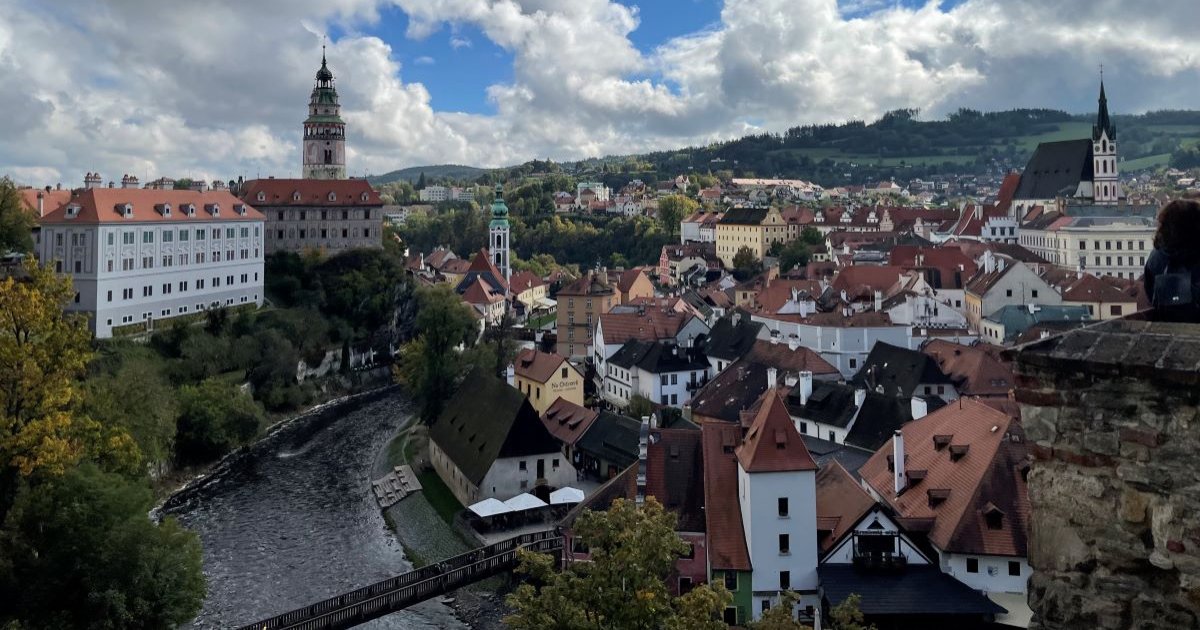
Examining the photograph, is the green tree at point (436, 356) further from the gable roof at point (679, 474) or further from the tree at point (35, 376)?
the tree at point (35, 376)

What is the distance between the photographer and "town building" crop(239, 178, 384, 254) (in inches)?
2662

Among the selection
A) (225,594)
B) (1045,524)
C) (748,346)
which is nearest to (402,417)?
(748,346)

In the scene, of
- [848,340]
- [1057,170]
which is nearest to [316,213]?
[848,340]

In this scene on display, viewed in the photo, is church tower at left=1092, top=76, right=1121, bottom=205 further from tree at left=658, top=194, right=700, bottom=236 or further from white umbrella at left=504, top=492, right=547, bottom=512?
white umbrella at left=504, top=492, right=547, bottom=512

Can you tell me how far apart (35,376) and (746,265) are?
243 feet

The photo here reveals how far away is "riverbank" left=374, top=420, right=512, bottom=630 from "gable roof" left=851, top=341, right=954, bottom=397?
1671cm

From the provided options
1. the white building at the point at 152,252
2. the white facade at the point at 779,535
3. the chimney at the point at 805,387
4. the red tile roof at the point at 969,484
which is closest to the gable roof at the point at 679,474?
the white facade at the point at 779,535

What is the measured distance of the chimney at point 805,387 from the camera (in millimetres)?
33719

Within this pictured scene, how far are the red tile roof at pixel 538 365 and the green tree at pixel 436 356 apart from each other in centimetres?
346

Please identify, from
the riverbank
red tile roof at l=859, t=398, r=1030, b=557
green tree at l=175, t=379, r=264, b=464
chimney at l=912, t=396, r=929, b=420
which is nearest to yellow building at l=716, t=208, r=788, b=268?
the riverbank

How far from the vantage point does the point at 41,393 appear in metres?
19.7

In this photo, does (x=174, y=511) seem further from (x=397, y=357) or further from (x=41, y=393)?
(x=397, y=357)

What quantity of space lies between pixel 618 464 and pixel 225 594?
13863 mm

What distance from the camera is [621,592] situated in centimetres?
1197
